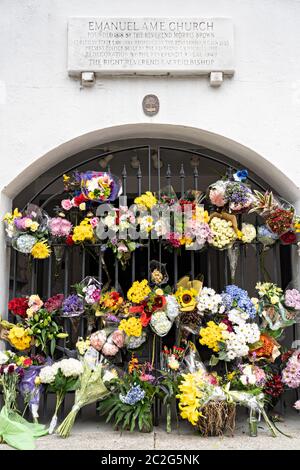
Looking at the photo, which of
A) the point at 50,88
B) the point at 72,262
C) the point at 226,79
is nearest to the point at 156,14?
the point at 226,79

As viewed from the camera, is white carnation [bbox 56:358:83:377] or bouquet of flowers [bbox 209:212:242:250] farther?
bouquet of flowers [bbox 209:212:242:250]

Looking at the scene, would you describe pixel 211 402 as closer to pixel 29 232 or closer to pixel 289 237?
pixel 289 237

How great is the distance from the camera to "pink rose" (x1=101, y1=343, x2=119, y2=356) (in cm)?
422

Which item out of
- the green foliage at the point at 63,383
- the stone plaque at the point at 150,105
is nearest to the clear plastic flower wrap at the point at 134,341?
the green foliage at the point at 63,383

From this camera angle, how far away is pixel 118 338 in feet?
14.0

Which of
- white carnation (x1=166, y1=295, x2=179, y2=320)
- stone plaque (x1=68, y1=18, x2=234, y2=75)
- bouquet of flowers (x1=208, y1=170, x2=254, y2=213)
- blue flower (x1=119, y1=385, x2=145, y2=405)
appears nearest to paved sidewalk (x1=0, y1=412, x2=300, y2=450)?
blue flower (x1=119, y1=385, x2=145, y2=405)

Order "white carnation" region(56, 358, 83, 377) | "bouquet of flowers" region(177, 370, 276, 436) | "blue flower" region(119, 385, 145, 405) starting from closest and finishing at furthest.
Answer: "bouquet of flowers" region(177, 370, 276, 436), "blue flower" region(119, 385, 145, 405), "white carnation" region(56, 358, 83, 377)

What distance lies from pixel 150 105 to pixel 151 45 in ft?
1.97

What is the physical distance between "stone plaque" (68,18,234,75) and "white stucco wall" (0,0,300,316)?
0.37ft

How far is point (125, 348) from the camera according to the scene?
4453mm

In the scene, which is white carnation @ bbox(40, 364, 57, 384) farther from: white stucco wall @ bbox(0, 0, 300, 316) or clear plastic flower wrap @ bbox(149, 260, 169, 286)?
clear plastic flower wrap @ bbox(149, 260, 169, 286)

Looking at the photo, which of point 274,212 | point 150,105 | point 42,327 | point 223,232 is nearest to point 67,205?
point 42,327

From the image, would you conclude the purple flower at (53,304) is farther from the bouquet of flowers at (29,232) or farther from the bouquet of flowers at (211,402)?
the bouquet of flowers at (211,402)

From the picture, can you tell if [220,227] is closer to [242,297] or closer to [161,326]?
[242,297]
